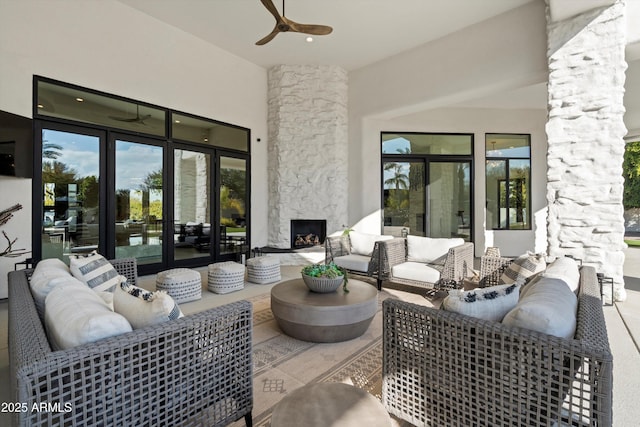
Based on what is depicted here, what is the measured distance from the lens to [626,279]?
4.98 metres

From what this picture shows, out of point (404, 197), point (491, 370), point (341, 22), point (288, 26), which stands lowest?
point (491, 370)

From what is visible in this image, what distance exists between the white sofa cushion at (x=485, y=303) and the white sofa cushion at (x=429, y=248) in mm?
2820

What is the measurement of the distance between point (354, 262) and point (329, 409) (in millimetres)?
3585

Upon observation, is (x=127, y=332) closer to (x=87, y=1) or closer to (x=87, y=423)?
(x=87, y=423)

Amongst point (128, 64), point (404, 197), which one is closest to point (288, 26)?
point (128, 64)

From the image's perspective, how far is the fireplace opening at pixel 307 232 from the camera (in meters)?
7.12

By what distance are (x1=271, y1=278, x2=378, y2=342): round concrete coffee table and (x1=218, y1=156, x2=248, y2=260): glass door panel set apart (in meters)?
4.06

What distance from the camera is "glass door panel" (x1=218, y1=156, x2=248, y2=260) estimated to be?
663 centimetres

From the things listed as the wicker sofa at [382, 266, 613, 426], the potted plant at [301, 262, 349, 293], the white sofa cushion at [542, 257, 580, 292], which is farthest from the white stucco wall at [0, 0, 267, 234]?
the white sofa cushion at [542, 257, 580, 292]

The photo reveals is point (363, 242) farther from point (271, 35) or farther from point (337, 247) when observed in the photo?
point (271, 35)

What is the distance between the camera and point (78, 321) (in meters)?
1.20

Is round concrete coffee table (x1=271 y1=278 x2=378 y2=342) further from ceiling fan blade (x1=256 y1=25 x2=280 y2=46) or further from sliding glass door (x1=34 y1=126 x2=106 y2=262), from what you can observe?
sliding glass door (x1=34 y1=126 x2=106 y2=262)

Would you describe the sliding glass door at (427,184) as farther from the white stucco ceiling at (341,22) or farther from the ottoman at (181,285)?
the ottoman at (181,285)

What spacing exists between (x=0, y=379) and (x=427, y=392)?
110 inches
